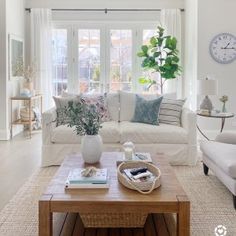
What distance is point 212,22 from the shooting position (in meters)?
6.36

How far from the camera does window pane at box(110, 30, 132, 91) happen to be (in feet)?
25.1

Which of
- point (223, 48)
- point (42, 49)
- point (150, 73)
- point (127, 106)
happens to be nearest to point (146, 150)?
point (127, 106)

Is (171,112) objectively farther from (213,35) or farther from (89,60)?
(89,60)

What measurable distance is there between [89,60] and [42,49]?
3.15ft

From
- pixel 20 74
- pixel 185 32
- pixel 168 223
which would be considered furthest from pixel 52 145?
pixel 185 32

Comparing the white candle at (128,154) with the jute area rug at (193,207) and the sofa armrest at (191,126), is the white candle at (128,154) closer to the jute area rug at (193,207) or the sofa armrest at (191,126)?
the jute area rug at (193,207)

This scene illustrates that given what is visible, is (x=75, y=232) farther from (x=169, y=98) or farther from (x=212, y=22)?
(x=212, y=22)

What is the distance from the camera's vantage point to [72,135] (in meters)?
4.64

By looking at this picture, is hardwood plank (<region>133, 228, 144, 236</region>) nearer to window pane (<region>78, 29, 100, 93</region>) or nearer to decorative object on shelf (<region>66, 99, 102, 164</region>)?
decorative object on shelf (<region>66, 99, 102, 164</region>)

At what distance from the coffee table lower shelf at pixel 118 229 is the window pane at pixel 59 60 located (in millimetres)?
4970

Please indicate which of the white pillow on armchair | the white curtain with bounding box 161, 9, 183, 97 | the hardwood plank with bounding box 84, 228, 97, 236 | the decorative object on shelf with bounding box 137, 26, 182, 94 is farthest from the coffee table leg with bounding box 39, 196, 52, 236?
the white curtain with bounding box 161, 9, 183, 97

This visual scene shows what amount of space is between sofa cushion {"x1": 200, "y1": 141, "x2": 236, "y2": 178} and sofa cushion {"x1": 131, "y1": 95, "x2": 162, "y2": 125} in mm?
902

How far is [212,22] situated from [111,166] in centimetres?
403

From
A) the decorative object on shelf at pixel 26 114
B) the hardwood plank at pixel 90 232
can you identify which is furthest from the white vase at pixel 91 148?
the decorative object on shelf at pixel 26 114
